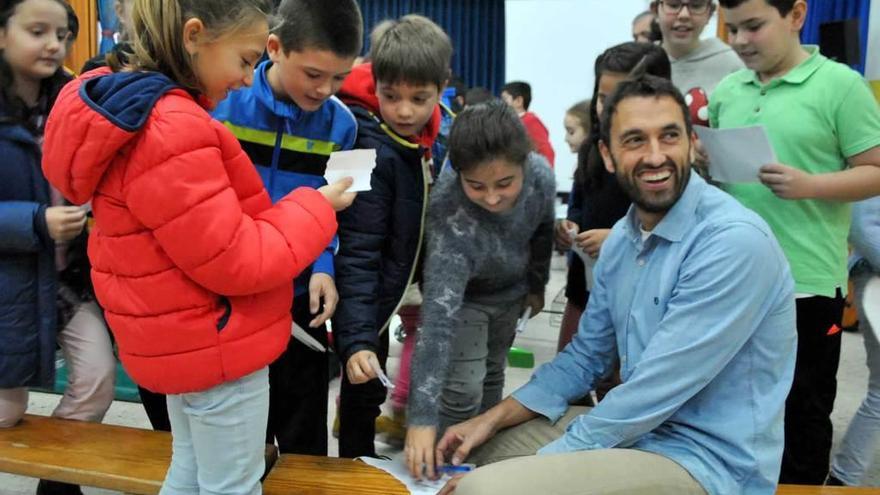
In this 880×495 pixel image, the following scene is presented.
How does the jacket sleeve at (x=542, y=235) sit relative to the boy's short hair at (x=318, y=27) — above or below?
below

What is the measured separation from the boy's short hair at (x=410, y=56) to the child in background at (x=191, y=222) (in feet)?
1.81

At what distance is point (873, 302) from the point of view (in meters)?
2.39

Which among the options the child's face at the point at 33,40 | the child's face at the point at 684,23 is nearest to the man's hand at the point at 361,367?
the child's face at the point at 33,40

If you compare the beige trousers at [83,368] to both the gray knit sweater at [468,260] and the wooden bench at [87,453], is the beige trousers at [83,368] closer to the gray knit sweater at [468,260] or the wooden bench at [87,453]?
the wooden bench at [87,453]

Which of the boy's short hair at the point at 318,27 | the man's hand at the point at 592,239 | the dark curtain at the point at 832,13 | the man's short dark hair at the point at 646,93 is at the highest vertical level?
the dark curtain at the point at 832,13

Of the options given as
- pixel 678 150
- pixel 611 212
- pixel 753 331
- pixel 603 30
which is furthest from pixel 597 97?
pixel 603 30

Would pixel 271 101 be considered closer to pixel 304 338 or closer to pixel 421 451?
pixel 304 338

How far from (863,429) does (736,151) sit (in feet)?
3.81

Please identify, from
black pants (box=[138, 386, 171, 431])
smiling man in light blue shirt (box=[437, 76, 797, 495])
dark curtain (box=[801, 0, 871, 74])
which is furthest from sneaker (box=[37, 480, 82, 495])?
dark curtain (box=[801, 0, 871, 74])

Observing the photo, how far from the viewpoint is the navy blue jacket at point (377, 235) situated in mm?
1860

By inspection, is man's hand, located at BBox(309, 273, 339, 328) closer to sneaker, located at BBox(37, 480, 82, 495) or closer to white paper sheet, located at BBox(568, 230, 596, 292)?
white paper sheet, located at BBox(568, 230, 596, 292)

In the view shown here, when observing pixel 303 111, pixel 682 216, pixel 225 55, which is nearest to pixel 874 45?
pixel 682 216

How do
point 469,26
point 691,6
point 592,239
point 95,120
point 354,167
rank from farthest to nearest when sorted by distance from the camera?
point 469,26, point 691,6, point 592,239, point 354,167, point 95,120

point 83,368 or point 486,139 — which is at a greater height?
point 486,139
